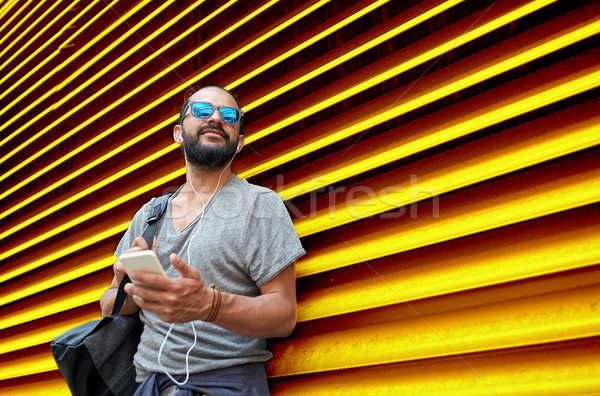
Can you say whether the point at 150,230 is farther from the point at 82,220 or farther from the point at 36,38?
the point at 36,38

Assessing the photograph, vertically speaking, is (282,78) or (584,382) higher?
(282,78)

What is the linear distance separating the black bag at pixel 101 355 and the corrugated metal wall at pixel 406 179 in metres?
0.55

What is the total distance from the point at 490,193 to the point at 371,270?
0.50 metres

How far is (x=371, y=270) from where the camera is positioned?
1556 mm

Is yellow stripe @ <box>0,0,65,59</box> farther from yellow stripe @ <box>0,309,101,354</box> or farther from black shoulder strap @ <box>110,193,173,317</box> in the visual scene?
black shoulder strap @ <box>110,193,173,317</box>

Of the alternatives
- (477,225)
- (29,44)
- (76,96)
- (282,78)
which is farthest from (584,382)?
(29,44)

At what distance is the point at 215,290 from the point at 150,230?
1.77 feet

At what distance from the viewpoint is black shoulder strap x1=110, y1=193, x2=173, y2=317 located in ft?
4.93

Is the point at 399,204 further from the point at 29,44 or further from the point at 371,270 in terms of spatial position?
the point at 29,44

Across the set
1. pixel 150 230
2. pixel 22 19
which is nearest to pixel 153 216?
pixel 150 230

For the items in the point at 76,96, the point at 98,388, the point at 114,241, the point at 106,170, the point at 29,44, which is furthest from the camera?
the point at 29,44

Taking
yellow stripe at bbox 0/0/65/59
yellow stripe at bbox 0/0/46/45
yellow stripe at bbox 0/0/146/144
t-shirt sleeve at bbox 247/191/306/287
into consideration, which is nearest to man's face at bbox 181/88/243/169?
t-shirt sleeve at bbox 247/191/306/287

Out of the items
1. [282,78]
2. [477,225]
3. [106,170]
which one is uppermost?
[282,78]

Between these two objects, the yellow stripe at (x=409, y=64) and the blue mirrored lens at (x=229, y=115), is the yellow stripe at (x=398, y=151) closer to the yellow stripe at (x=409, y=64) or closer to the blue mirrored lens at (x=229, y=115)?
the yellow stripe at (x=409, y=64)
